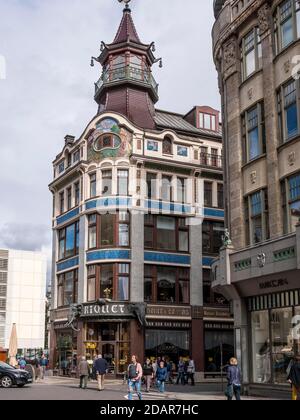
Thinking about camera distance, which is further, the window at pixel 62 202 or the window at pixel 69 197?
the window at pixel 62 202

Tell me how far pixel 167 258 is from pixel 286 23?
2135 cm

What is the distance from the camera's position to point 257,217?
23.8 m

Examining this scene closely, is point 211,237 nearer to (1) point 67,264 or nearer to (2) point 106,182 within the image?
(2) point 106,182

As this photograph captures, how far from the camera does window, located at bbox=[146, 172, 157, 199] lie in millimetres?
41828

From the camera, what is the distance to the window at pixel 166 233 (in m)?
41.4

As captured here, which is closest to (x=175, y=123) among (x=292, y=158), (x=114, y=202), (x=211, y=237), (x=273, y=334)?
(x=211, y=237)

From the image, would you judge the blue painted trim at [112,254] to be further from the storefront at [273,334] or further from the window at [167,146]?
the storefront at [273,334]

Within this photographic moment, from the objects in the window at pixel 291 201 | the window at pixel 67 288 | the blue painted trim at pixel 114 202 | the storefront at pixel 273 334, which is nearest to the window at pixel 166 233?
the blue painted trim at pixel 114 202

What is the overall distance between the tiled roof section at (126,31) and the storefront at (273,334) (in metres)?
28.8

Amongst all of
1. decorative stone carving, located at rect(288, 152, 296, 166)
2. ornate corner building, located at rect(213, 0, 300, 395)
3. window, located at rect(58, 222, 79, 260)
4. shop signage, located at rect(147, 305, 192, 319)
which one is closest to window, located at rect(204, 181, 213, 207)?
shop signage, located at rect(147, 305, 192, 319)

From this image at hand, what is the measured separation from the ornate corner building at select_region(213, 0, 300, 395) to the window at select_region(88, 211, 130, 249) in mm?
14738

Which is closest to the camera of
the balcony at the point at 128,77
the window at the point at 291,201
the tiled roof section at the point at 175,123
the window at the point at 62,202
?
the window at the point at 291,201
